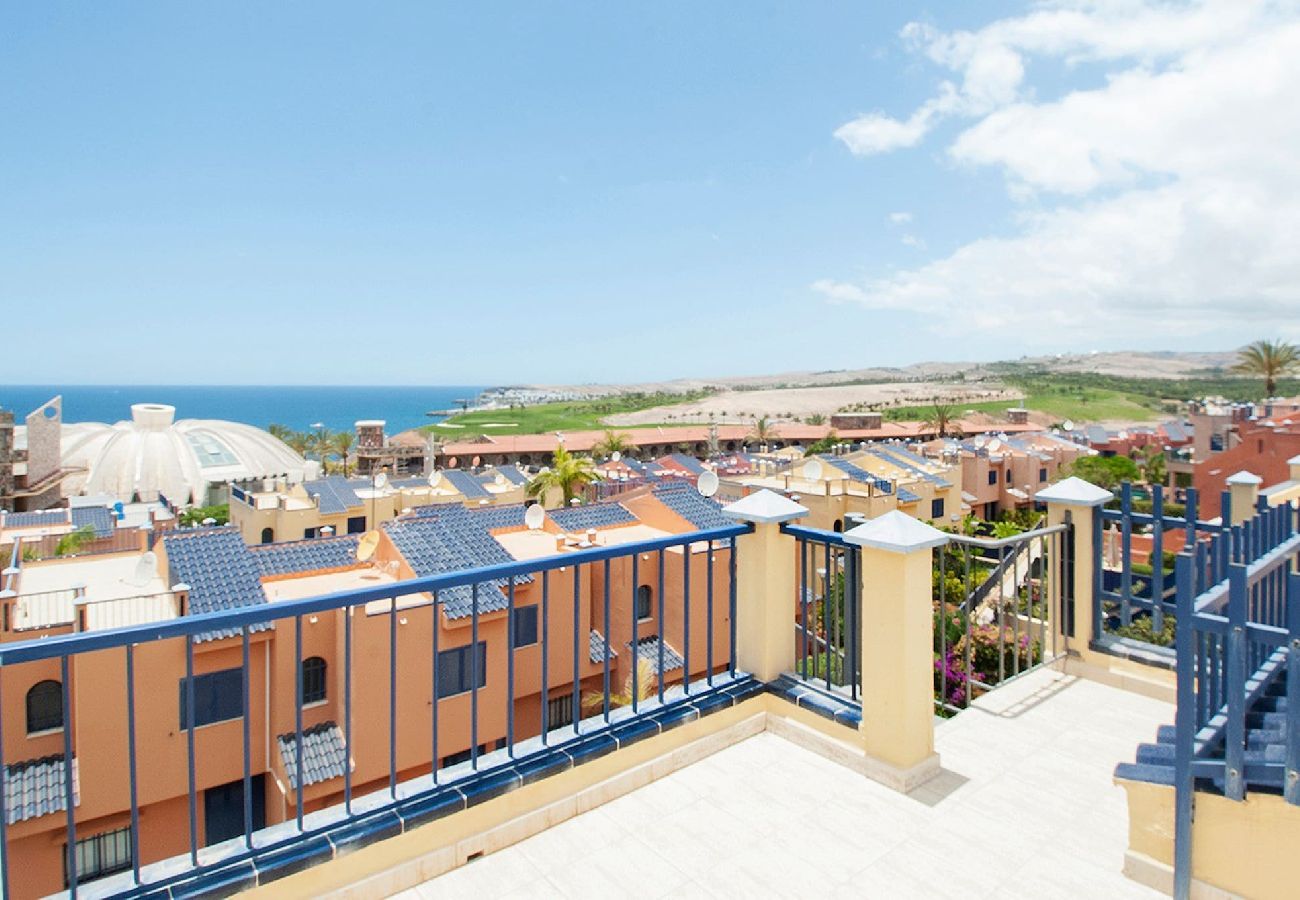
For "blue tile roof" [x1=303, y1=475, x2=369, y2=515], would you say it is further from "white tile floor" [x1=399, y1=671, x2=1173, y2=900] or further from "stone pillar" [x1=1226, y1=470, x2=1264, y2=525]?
"white tile floor" [x1=399, y1=671, x2=1173, y2=900]

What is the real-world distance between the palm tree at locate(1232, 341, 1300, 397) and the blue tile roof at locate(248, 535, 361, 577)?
55.3 metres

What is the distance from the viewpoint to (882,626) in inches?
150

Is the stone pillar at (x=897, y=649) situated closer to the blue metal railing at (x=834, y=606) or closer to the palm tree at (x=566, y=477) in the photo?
the blue metal railing at (x=834, y=606)

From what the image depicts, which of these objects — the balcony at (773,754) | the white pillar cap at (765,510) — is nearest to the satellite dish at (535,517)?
the balcony at (773,754)

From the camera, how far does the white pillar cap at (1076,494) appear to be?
5227mm

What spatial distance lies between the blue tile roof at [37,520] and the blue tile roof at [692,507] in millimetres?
20977

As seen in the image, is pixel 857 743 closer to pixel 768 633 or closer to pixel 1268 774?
pixel 768 633

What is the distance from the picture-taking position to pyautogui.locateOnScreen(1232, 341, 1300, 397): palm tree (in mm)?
46906

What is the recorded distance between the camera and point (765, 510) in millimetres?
4367

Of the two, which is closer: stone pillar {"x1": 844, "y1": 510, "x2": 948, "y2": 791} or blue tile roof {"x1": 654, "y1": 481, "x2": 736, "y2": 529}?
stone pillar {"x1": 844, "y1": 510, "x2": 948, "y2": 791}

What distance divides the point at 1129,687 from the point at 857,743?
7.85 ft

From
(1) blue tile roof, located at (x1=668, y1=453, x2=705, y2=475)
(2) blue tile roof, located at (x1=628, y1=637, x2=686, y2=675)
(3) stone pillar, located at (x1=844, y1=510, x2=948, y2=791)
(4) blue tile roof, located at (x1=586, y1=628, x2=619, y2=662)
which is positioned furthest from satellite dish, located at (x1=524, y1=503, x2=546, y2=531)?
(1) blue tile roof, located at (x1=668, y1=453, x2=705, y2=475)

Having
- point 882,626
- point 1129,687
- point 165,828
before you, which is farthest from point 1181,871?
point 165,828

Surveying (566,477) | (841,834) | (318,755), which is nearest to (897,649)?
(841,834)
